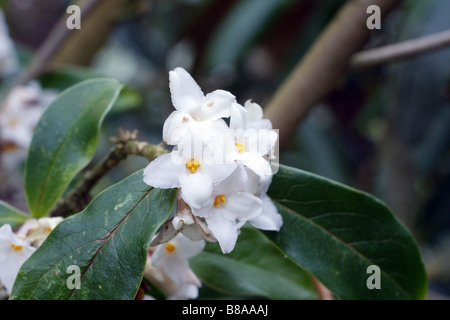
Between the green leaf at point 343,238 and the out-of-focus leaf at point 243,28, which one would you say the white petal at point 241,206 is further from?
the out-of-focus leaf at point 243,28

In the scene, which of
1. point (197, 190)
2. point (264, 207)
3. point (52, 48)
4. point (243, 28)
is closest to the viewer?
point (197, 190)

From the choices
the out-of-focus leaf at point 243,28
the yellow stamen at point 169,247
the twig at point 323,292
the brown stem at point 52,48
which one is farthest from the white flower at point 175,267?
the out-of-focus leaf at point 243,28

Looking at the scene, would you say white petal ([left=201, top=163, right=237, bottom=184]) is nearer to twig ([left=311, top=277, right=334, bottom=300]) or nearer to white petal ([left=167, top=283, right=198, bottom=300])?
white petal ([left=167, top=283, right=198, bottom=300])

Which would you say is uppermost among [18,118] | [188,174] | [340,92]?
[340,92]

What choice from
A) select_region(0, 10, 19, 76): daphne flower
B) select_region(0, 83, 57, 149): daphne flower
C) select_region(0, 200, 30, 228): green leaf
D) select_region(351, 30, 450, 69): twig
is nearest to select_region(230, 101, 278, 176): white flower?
select_region(0, 200, 30, 228): green leaf

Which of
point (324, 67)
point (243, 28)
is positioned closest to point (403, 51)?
point (324, 67)

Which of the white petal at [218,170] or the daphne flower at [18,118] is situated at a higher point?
the daphne flower at [18,118]

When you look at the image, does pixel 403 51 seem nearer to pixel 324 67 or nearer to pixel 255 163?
pixel 324 67
